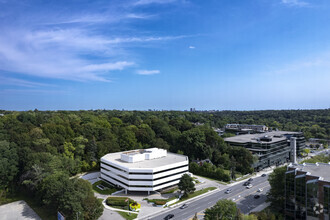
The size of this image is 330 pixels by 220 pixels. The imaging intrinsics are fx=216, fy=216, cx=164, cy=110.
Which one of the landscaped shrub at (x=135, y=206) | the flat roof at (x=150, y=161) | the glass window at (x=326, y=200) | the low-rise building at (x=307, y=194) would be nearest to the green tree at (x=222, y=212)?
the low-rise building at (x=307, y=194)

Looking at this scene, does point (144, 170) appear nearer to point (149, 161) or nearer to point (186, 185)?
point (149, 161)

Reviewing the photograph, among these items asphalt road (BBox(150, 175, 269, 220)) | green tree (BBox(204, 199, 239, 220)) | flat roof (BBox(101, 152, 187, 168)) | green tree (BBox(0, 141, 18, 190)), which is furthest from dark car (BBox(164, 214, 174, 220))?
green tree (BBox(0, 141, 18, 190))

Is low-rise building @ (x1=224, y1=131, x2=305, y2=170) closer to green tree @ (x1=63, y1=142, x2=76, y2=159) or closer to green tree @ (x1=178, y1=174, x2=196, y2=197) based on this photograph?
green tree @ (x1=178, y1=174, x2=196, y2=197)

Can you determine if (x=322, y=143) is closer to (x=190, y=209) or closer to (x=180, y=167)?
(x=180, y=167)

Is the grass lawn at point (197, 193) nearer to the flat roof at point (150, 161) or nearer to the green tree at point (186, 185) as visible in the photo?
the green tree at point (186, 185)

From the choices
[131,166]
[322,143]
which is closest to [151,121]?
[131,166]

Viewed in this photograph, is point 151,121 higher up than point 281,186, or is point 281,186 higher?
point 151,121
